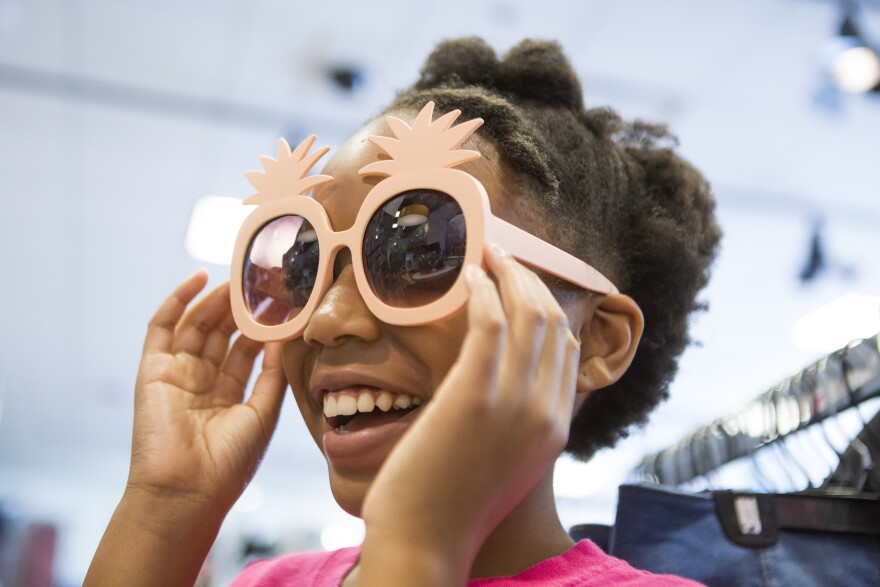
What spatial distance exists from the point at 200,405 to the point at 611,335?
2.24ft

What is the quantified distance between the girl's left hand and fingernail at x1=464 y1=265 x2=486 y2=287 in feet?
0.08

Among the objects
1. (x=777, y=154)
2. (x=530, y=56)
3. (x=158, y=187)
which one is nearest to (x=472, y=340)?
(x=530, y=56)

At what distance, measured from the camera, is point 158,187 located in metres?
4.61

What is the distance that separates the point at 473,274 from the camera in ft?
2.64

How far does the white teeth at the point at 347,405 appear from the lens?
1002 millimetres

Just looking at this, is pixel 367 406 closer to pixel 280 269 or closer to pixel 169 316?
pixel 280 269

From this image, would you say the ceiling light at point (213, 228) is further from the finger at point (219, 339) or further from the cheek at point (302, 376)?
the cheek at point (302, 376)

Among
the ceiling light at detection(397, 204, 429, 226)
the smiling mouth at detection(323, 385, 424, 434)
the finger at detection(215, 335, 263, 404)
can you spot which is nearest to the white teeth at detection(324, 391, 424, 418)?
the smiling mouth at detection(323, 385, 424, 434)

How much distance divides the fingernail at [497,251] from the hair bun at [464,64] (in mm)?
564

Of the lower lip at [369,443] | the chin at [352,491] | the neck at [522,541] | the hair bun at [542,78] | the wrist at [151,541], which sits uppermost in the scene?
the hair bun at [542,78]

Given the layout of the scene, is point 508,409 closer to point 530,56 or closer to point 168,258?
point 530,56

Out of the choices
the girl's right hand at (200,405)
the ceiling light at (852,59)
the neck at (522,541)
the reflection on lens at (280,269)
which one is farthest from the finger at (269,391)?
the ceiling light at (852,59)

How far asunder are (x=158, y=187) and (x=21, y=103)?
86cm

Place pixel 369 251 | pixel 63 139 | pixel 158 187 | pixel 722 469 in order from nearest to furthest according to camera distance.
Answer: pixel 369 251 → pixel 722 469 → pixel 63 139 → pixel 158 187
